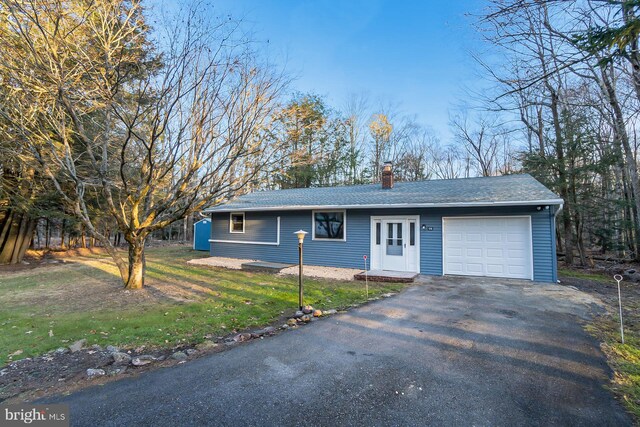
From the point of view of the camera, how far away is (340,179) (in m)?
23.9

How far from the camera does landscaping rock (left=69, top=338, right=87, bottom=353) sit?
12.6 ft

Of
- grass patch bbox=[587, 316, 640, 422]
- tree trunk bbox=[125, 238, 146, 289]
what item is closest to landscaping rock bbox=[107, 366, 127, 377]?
tree trunk bbox=[125, 238, 146, 289]

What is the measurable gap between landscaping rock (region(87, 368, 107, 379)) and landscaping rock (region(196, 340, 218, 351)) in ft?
3.32

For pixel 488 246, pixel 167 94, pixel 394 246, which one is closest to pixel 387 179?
pixel 394 246

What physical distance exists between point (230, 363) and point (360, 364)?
4.79ft

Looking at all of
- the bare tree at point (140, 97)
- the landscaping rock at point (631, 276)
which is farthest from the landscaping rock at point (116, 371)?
the landscaping rock at point (631, 276)

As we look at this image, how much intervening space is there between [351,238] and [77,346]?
8310 millimetres

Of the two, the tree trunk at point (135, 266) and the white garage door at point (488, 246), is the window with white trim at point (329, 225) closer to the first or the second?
the white garage door at point (488, 246)

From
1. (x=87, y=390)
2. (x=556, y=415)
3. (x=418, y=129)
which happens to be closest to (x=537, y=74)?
(x=556, y=415)

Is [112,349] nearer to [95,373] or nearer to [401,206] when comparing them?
[95,373]

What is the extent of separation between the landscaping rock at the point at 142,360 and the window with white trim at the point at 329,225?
317 inches

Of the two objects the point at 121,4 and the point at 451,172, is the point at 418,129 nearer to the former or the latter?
the point at 451,172

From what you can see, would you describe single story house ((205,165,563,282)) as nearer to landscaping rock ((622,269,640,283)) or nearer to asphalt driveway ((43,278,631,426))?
landscaping rock ((622,269,640,283))

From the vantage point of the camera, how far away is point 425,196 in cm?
1028
